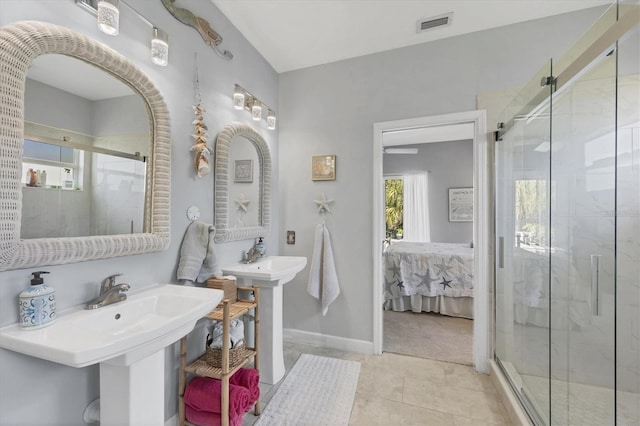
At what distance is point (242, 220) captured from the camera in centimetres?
225

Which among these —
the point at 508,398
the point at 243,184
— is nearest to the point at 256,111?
the point at 243,184

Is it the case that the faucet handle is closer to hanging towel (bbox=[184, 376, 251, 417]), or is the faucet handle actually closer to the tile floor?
hanging towel (bbox=[184, 376, 251, 417])

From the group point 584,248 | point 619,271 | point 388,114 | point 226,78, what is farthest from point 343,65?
point 619,271

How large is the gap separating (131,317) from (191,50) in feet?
5.33

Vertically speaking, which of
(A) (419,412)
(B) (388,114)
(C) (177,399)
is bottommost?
(A) (419,412)

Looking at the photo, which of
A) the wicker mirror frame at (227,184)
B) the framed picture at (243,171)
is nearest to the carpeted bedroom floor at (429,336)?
the wicker mirror frame at (227,184)

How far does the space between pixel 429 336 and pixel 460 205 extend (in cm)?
334

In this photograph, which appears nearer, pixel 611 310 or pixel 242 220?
pixel 611 310

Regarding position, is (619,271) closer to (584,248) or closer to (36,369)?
(584,248)

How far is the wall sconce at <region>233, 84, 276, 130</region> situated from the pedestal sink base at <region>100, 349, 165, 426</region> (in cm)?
177

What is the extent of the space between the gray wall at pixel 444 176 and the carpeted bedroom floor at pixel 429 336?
2.43 metres

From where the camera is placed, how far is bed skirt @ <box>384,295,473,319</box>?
3.44 meters

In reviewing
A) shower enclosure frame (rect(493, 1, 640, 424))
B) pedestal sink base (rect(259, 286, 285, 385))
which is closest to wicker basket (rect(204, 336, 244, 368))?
pedestal sink base (rect(259, 286, 285, 385))

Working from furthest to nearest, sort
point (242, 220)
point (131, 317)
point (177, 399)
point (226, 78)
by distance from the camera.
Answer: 1. point (242, 220)
2. point (226, 78)
3. point (177, 399)
4. point (131, 317)
